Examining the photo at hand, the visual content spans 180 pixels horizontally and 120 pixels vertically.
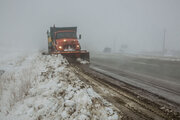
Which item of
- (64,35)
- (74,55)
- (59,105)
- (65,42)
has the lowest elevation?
(59,105)

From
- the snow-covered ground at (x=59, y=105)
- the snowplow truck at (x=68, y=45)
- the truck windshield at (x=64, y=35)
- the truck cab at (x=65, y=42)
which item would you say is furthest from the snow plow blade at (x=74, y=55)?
the snow-covered ground at (x=59, y=105)

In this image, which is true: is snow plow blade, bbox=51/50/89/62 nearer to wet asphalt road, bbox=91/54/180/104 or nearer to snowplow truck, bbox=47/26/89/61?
snowplow truck, bbox=47/26/89/61

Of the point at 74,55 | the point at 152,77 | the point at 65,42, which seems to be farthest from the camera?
the point at 65,42

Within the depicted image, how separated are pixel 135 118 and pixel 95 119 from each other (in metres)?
0.83

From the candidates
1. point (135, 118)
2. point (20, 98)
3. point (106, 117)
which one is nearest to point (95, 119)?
point (106, 117)

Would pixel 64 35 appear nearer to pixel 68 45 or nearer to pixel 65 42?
pixel 65 42

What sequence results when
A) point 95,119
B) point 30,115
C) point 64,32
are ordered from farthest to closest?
point 64,32
point 30,115
point 95,119

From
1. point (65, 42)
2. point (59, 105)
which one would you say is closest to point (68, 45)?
point (65, 42)

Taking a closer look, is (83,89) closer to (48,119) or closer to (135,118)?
(48,119)

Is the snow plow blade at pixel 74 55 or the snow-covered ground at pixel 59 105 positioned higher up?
the snow plow blade at pixel 74 55

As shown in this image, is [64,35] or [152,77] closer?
[152,77]

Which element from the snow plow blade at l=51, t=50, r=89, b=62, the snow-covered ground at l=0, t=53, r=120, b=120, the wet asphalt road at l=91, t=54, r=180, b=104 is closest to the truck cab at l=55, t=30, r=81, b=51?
the snow plow blade at l=51, t=50, r=89, b=62

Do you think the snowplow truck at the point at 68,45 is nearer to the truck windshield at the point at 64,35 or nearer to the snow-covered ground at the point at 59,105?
the truck windshield at the point at 64,35

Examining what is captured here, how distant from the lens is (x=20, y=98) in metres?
3.82
